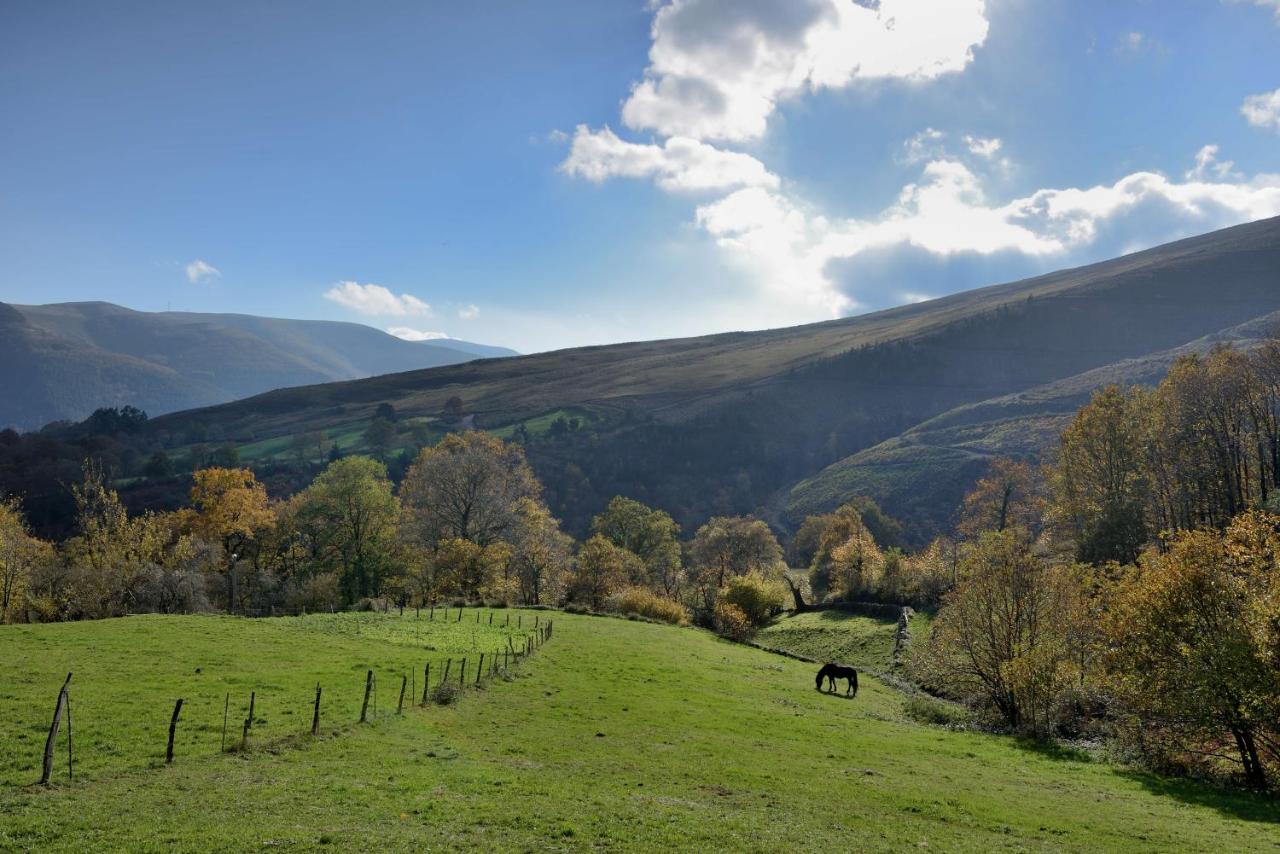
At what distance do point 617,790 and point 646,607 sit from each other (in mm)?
50268

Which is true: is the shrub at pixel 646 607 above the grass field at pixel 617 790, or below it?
below

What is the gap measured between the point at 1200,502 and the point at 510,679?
64431mm

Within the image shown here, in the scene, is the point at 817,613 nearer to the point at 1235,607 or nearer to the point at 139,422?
the point at 1235,607

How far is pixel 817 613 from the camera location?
269 feet

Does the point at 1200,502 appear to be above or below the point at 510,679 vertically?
above

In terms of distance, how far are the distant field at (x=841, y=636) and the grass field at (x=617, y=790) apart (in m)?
26.9

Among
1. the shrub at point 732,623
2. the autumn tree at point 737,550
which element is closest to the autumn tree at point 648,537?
the autumn tree at point 737,550

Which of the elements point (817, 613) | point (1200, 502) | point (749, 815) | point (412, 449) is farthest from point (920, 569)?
point (412, 449)

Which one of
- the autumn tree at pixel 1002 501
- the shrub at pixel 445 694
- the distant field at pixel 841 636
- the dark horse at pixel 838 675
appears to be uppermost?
the autumn tree at pixel 1002 501

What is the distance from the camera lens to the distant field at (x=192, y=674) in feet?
68.9

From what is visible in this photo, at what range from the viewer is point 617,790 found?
20312mm

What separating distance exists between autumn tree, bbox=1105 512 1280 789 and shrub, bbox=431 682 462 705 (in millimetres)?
30984

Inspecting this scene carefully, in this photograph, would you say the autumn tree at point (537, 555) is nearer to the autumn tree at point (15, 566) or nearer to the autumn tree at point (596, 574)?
the autumn tree at point (596, 574)

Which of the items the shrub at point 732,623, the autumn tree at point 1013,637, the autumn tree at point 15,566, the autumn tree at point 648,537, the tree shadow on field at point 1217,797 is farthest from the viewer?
the autumn tree at point 648,537
